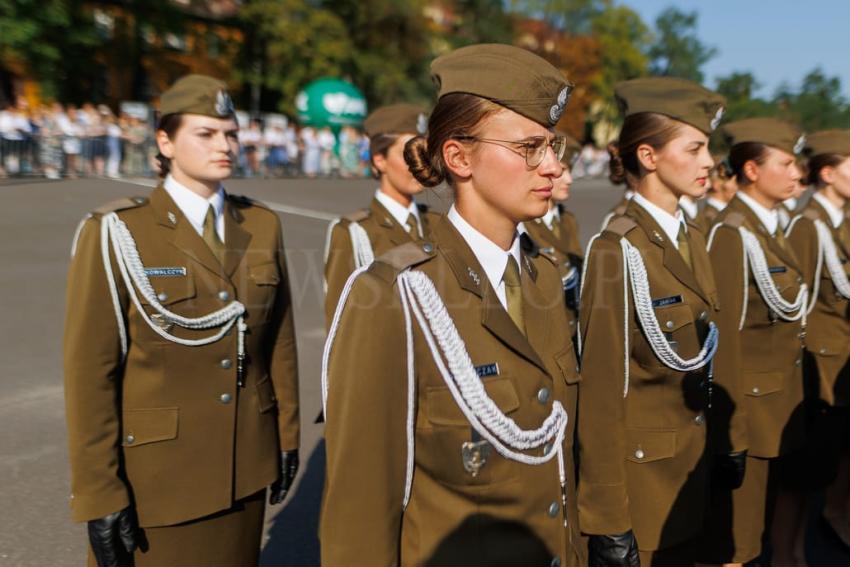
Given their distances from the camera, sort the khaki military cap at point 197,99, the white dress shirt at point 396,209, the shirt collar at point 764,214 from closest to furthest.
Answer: the khaki military cap at point 197,99 < the shirt collar at point 764,214 < the white dress shirt at point 396,209

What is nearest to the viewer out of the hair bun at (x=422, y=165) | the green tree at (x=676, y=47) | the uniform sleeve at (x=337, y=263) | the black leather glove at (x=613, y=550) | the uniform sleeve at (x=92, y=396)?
the hair bun at (x=422, y=165)

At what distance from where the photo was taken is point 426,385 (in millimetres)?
1985

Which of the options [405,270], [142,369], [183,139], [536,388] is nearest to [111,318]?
[142,369]

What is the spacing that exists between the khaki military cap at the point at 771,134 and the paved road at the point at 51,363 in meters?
1.65

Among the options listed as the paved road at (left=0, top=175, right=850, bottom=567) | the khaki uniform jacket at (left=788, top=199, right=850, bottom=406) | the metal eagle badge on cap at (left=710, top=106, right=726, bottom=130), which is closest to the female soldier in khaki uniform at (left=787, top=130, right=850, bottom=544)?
the khaki uniform jacket at (left=788, top=199, right=850, bottom=406)

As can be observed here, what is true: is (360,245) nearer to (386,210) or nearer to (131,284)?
(386,210)

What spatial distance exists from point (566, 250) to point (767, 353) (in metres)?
2.68

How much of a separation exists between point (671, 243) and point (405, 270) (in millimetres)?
1628

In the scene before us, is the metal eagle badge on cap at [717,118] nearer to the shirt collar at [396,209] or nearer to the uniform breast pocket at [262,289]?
the uniform breast pocket at [262,289]

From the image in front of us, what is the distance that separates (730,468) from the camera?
3.46m

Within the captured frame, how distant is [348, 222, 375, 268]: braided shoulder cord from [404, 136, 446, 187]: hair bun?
2.15 m

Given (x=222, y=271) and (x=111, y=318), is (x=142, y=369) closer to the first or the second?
(x=111, y=318)

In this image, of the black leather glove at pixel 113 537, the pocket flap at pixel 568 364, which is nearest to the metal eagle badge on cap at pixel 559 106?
the pocket flap at pixel 568 364

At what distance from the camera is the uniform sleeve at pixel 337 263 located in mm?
4266
